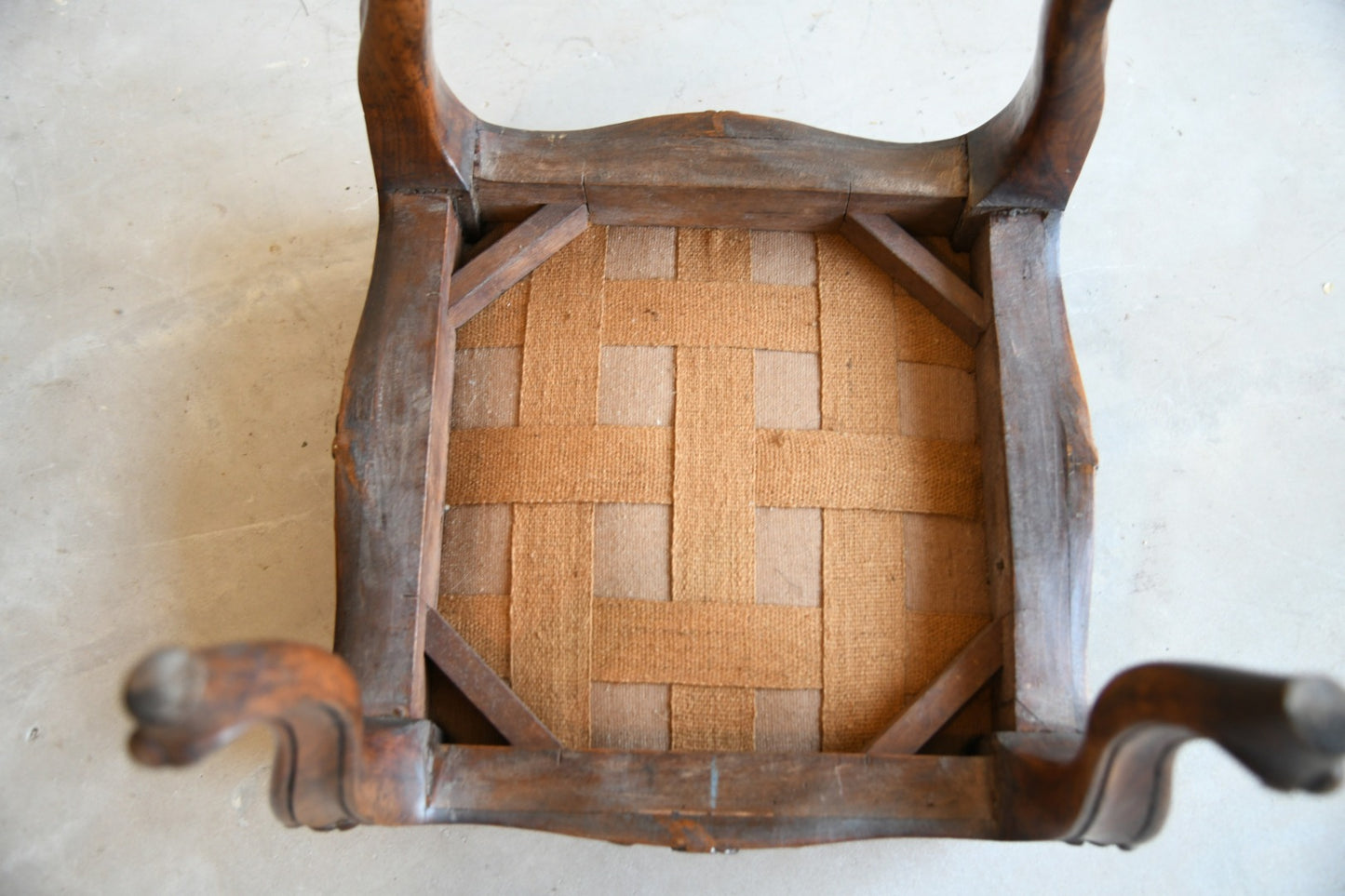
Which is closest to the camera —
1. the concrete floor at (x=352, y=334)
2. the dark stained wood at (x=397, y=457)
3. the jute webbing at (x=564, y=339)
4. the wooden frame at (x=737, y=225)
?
the wooden frame at (x=737, y=225)

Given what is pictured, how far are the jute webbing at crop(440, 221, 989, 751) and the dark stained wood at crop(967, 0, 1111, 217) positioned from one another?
0.15 meters

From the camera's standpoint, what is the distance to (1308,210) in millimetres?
1595

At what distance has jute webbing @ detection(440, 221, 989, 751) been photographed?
984mm

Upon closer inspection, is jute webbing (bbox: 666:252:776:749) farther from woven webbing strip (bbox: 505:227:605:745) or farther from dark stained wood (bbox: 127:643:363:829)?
dark stained wood (bbox: 127:643:363:829)

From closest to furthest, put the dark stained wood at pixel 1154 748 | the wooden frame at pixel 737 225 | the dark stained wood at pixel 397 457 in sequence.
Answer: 1. the dark stained wood at pixel 1154 748
2. the wooden frame at pixel 737 225
3. the dark stained wood at pixel 397 457

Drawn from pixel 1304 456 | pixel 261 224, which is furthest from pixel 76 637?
pixel 1304 456

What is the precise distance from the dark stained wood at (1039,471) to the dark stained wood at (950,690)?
0.03m

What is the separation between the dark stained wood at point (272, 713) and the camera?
603 millimetres

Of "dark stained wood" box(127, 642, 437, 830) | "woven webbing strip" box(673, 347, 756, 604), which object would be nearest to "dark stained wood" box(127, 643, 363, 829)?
"dark stained wood" box(127, 642, 437, 830)

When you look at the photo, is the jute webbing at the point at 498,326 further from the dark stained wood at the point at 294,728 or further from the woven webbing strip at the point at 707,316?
the dark stained wood at the point at 294,728

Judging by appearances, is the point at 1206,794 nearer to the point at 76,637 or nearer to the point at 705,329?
the point at 705,329

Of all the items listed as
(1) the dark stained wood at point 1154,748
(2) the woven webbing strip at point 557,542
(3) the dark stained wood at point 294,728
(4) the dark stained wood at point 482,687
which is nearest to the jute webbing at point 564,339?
(2) the woven webbing strip at point 557,542

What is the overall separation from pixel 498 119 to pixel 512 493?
0.84 metres

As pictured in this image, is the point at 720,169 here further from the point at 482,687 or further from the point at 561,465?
the point at 482,687
